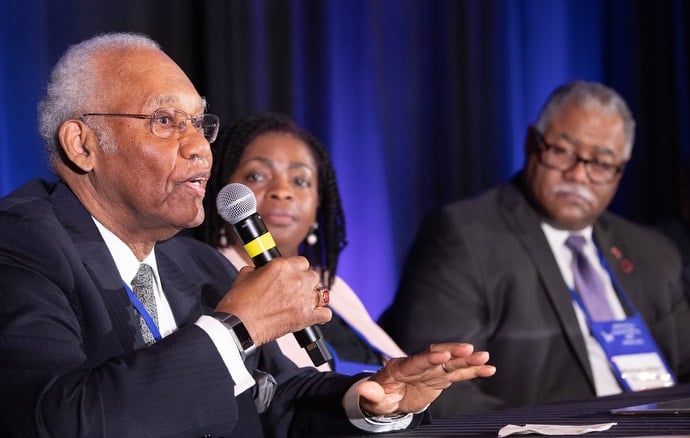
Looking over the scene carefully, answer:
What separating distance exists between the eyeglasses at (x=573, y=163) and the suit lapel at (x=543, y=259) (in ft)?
0.60

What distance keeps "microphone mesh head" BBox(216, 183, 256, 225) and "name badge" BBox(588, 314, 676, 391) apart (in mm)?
2116

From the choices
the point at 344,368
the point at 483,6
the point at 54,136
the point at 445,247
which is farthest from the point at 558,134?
the point at 54,136

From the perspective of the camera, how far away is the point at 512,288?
379 centimetres

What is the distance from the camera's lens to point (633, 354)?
3.73 metres

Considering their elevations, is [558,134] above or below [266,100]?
below

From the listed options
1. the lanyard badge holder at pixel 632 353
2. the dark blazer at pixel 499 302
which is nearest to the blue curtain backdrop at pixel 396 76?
the dark blazer at pixel 499 302

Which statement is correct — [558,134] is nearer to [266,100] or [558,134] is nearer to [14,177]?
[266,100]

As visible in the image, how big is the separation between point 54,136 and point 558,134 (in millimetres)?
2373

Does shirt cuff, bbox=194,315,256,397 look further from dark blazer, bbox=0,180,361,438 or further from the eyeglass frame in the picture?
the eyeglass frame

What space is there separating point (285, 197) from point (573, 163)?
4.14ft

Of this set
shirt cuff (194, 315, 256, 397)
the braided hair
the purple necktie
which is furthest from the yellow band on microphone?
the purple necktie

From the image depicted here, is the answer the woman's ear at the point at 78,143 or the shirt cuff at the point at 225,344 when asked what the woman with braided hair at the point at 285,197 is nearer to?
the woman's ear at the point at 78,143

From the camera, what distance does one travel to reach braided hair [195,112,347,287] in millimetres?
3463

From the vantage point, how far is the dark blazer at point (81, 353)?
5.65 feet
